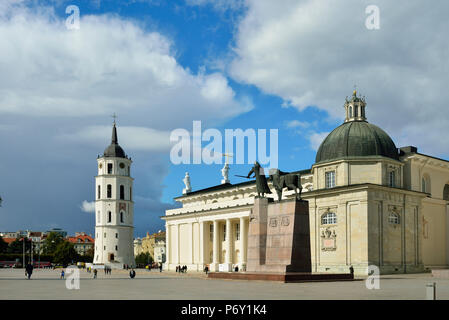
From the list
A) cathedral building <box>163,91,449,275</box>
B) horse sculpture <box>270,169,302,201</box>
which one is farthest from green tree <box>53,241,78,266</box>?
horse sculpture <box>270,169,302,201</box>

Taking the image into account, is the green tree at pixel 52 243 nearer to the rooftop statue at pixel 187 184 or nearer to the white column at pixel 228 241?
the rooftop statue at pixel 187 184

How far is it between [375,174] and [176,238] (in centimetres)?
4425

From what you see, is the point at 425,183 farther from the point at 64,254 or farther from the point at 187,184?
the point at 64,254

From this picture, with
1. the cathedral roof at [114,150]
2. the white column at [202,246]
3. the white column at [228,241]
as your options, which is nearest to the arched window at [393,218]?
the white column at [228,241]

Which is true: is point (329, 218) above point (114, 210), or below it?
below

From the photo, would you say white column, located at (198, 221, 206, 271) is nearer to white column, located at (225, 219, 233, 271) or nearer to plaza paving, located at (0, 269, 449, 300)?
white column, located at (225, 219, 233, 271)

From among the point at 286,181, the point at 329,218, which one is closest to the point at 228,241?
the point at 329,218

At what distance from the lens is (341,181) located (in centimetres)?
6238

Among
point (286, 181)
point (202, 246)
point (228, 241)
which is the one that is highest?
point (286, 181)

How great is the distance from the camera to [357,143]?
63.1 m

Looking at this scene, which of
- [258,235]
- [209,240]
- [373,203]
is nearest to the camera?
[258,235]

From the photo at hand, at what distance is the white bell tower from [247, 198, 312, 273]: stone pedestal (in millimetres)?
85419

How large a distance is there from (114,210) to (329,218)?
70.5m

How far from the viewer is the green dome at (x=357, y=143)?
62.7 metres
